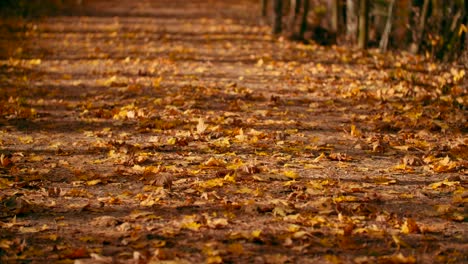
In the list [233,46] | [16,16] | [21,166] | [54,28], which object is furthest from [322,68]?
[16,16]

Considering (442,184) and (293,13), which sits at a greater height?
(293,13)

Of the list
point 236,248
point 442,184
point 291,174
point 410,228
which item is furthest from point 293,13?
point 236,248

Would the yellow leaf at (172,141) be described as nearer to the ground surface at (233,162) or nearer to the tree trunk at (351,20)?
the ground surface at (233,162)

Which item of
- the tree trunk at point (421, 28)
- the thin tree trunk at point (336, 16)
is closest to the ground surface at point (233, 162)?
the tree trunk at point (421, 28)

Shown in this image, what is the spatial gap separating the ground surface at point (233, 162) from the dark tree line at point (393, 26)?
66 centimetres

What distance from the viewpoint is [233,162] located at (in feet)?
23.4

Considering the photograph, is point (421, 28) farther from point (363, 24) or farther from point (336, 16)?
point (336, 16)

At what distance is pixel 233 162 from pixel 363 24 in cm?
1042

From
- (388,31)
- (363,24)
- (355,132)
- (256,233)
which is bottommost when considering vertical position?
(355,132)

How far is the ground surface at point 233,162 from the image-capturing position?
4992 mm

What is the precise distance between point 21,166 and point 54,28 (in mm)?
16905

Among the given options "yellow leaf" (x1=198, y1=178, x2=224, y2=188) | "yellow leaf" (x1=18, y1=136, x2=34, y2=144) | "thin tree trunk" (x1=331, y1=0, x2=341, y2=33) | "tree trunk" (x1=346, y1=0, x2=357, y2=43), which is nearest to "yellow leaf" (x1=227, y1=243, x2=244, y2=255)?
"yellow leaf" (x1=198, y1=178, x2=224, y2=188)

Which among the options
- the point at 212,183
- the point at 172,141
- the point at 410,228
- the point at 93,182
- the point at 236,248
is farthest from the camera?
the point at 172,141

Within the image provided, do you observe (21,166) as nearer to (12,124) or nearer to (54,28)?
(12,124)
